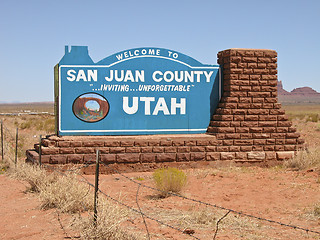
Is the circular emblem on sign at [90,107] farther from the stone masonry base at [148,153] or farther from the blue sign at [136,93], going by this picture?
the stone masonry base at [148,153]

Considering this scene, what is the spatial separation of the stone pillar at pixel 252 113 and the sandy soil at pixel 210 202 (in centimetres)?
82

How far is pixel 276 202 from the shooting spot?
29.1 feet

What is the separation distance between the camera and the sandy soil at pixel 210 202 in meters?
6.75

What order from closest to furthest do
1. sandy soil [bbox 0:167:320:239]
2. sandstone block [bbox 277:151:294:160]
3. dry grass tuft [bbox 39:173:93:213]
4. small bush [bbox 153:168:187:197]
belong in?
sandy soil [bbox 0:167:320:239]
dry grass tuft [bbox 39:173:93:213]
small bush [bbox 153:168:187:197]
sandstone block [bbox 277:151:294:160]

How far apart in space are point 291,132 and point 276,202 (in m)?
5.26

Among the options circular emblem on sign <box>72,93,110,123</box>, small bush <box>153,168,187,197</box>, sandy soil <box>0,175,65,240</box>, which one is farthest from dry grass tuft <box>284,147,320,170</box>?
sandy soil <box>0,175,65,240</box>

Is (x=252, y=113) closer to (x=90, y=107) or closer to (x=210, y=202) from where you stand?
(x=90, y=107)

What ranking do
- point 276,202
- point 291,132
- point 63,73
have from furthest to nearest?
point 291,132 < point 63,73 < point 276,202

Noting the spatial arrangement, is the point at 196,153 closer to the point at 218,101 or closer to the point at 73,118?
the point at 218,101

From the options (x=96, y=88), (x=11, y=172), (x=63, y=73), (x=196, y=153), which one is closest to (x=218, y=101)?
(x=196, y=153)

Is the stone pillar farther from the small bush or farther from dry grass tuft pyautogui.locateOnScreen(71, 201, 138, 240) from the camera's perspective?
dry grass tuft pyautogui.locateOnScreen(71, 201, 138, 240)

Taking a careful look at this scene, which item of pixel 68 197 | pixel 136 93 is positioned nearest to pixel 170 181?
pixel 68 197

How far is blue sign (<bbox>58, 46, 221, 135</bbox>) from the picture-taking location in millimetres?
12875

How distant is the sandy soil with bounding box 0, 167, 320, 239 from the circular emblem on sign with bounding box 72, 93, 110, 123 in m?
1.85
